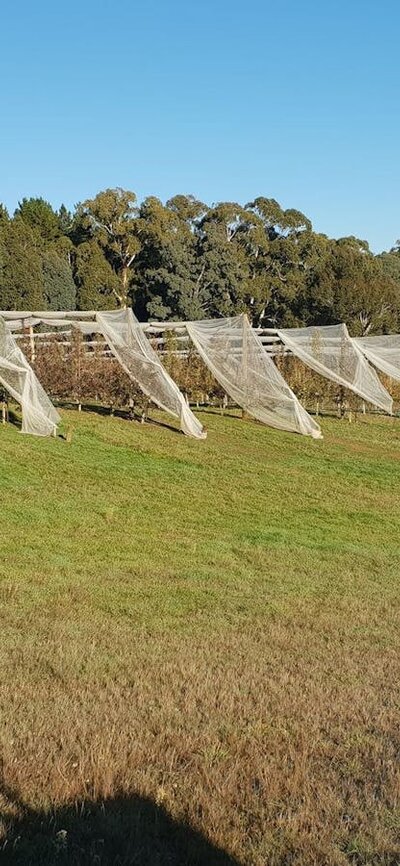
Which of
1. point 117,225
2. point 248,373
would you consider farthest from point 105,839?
point 117,225

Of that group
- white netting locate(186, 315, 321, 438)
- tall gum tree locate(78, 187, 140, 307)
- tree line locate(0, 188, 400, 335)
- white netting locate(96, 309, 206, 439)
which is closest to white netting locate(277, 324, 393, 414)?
white netting locate(186, 315, 321, 438)

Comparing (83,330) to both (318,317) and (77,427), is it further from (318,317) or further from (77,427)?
(318,317)

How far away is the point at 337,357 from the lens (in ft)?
68.5

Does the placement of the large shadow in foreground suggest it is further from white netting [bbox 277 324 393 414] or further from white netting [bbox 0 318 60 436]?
white netting [bbox 277 324 393 414]

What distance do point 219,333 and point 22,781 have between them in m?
16.5

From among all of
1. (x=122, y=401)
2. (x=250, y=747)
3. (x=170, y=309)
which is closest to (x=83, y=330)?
(x=122, y=401)

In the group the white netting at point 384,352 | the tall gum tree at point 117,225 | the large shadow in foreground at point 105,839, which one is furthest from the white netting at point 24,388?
the tall gum tree at point 117,225

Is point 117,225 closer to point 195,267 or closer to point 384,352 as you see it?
point 195,267

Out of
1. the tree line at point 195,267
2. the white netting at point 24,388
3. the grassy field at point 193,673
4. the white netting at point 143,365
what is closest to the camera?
the grassy field at point 193,673

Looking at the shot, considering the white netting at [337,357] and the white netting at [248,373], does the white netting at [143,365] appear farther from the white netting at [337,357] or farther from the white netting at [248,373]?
the white netting at [337,357]

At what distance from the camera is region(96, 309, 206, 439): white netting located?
1578 centimetres

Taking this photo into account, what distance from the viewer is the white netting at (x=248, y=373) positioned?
700 inches

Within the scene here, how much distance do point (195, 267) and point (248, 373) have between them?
27678 millimetres

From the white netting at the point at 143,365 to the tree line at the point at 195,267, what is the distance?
82.5 feet
